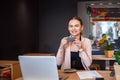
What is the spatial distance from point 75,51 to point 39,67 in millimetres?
909

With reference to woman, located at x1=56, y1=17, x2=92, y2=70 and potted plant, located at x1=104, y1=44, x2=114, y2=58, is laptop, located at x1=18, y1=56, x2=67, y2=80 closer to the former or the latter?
woman, located at x1=56, y1=17, x2=92, y2=70

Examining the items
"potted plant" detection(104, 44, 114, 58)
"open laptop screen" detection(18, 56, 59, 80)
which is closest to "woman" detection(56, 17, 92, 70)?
"open laptop screen" detection(18, 56, 59, 80)

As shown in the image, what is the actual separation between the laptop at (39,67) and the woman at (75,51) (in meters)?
0.78

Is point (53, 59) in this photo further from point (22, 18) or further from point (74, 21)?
point (22, 18)

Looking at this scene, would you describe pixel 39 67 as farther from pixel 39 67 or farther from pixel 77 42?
pixel 77 42

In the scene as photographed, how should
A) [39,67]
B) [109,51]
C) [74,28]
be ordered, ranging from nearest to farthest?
[39,67] → [74,28] → [109,51]

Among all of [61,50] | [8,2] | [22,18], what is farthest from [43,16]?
[61,50]

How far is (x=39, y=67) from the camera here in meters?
1.53

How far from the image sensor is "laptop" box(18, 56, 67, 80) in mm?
1487

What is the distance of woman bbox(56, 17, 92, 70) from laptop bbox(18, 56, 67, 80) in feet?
2.58

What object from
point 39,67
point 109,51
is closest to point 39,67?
point 39,67

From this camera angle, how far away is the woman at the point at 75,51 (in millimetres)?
2344

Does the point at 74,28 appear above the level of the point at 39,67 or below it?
above

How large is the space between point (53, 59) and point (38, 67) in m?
0.13
